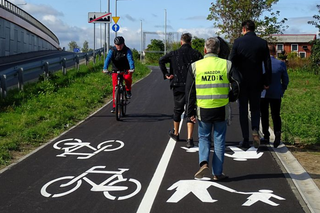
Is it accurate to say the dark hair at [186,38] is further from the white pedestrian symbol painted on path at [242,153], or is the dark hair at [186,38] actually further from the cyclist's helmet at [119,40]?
the cyclist's helmet at [119,40]

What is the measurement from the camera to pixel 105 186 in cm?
605

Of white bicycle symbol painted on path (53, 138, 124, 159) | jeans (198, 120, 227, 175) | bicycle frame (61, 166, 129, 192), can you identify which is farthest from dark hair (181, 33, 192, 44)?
bicycle frame (61, 166, 129, 192)

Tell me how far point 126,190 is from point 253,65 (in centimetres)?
340

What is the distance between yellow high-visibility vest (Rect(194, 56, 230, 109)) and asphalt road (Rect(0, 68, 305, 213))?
1107 mm

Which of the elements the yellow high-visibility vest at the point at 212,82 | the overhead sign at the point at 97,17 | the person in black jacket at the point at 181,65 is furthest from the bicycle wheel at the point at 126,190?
the overhead sign at the point at 97,17

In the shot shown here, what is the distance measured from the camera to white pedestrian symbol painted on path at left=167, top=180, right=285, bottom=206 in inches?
216

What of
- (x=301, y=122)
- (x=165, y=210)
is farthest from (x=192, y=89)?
(x=301, y=122)

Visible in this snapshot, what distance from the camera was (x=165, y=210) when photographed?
5129mm

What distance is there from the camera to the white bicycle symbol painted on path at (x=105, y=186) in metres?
5.72

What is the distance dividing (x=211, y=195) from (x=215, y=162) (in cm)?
71

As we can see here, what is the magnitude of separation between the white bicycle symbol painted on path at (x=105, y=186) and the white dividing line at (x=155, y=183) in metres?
0.18

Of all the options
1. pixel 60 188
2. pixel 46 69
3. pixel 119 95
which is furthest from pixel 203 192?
pixel 46 69

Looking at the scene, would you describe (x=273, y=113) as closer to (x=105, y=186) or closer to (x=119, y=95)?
(x=105, y=186)

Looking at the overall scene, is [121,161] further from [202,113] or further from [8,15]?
[8,15]
